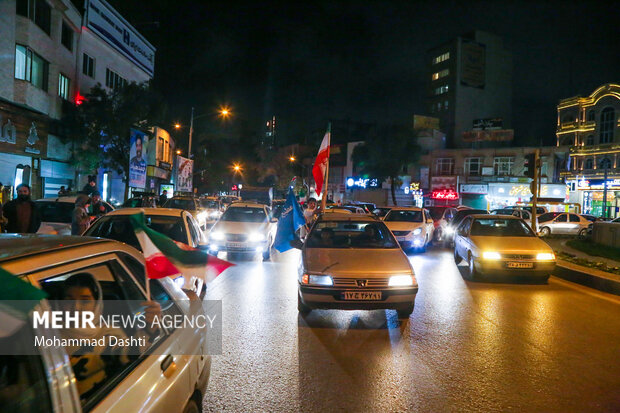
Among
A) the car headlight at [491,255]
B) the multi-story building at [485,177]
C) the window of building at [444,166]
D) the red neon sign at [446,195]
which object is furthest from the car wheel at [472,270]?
the window of building at [444,166]

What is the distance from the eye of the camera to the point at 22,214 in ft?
29.8

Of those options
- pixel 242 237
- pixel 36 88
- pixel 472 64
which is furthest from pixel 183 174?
pixel 472 64

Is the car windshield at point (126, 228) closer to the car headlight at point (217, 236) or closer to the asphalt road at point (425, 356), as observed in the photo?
the asphalt road at point (425, 356)

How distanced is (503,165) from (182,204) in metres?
45.1

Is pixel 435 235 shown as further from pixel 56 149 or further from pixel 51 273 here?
pixel 51 273

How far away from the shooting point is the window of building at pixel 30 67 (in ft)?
64.6

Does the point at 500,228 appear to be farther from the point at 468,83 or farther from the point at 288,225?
the point at 468,83

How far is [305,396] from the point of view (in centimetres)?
432

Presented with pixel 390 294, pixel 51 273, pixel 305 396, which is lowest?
pixel 305 396

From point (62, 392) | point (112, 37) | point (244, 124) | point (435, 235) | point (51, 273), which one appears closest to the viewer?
point (62, 392)

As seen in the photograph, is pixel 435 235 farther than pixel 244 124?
No

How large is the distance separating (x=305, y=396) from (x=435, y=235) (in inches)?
782

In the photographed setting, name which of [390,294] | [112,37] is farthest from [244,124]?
[390,294]

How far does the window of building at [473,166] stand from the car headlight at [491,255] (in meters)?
50.5
